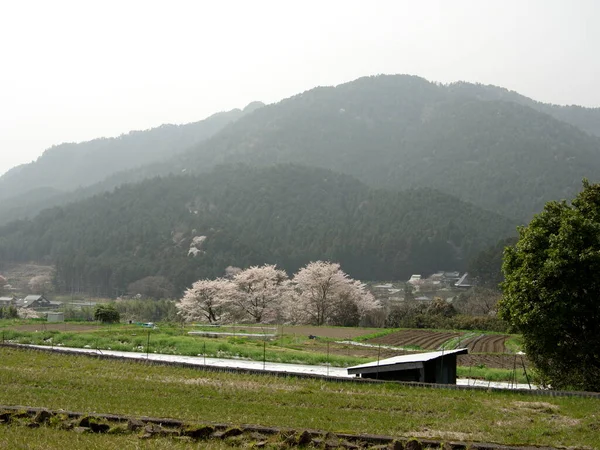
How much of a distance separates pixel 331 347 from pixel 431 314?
30.1 meters

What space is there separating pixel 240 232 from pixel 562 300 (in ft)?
421

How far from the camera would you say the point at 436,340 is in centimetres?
4719

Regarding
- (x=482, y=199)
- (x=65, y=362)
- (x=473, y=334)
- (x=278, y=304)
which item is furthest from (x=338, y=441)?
(x=482, y=199)

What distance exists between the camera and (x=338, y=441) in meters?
10.8

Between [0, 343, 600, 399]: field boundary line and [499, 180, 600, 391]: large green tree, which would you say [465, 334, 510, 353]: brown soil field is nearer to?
[499, 180, 600, 391]: large green tree

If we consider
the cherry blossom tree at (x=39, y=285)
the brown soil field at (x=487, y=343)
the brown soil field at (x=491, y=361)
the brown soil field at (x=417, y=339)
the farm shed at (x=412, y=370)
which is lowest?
the brown soil field at (x=487, y=343)

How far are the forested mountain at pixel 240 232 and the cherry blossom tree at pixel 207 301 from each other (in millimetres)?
52970

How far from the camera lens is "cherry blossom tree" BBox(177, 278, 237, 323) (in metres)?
65.4

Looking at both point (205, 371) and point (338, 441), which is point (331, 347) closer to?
point (205, 371)

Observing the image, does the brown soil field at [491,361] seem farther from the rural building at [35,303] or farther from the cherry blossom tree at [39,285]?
the cherry blossom tree at [39,285]

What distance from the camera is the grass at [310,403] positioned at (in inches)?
495

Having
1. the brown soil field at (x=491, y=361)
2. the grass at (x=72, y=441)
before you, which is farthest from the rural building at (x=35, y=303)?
the grass at (x=72, y=441)

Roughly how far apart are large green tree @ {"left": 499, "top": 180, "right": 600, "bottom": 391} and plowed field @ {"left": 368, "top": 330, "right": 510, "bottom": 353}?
22.0m

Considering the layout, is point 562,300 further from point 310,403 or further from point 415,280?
point 415,280
